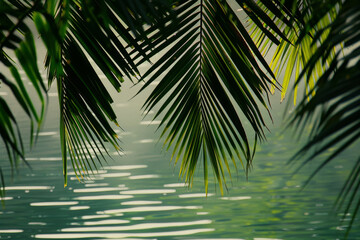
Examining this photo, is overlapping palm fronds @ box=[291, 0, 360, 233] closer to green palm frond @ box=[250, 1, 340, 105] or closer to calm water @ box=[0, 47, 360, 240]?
green palm frond @ box=[250, 1, 340, 105]

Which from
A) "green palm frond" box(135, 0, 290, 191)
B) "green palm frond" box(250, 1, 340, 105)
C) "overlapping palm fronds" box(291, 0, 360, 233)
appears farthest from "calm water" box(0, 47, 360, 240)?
"overlapping palm fronds" box(291, 0, 360, 233)

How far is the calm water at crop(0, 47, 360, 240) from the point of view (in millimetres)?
7887

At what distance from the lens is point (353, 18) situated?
42.8 inches

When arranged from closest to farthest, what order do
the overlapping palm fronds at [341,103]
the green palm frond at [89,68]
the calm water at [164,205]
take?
the overlapping palm fronds at [341,103], the green palm frond at [89,68], the calm water at [164,205]

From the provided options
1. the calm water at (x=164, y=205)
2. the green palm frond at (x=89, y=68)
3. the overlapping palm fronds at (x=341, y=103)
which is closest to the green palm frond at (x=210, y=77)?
the green palm frond at (x=89, y=68)

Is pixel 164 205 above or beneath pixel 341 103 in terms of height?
beneath

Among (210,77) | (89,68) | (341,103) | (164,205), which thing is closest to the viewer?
(341,103)

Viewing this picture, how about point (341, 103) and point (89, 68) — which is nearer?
point (341, 103)

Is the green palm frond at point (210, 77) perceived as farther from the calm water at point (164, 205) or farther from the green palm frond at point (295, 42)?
the calm water at point (164, 205)

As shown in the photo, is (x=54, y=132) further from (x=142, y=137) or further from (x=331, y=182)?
(x=331, y=182)

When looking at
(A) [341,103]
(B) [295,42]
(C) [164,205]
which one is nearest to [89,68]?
(B) [295,42]

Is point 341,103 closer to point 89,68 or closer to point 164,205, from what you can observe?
point 89,68

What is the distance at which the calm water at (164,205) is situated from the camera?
789cm

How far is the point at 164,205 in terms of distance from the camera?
926cm
